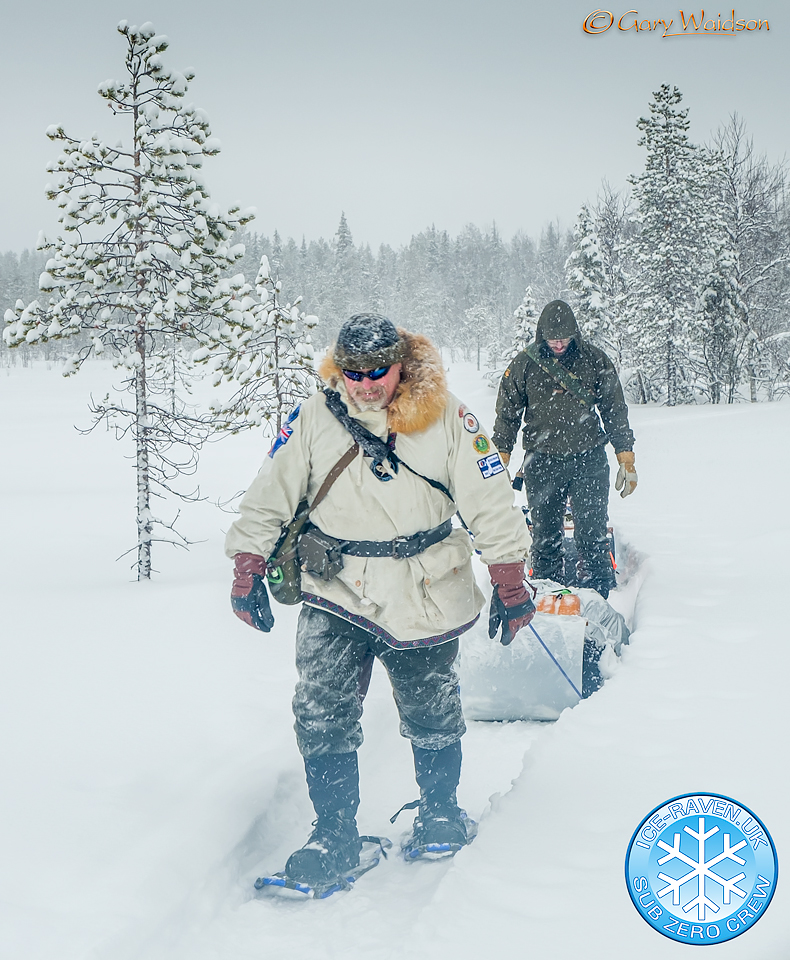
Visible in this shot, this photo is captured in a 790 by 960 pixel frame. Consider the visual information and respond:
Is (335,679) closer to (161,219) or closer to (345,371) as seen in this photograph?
(345,371)

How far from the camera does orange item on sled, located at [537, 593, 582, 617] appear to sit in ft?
14.6

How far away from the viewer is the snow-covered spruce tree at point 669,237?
28.7 meters

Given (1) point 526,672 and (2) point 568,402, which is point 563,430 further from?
(1) point 526,672

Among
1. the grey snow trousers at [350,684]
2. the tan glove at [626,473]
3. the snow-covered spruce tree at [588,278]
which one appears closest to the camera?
the grey snow trousers at [350,684]

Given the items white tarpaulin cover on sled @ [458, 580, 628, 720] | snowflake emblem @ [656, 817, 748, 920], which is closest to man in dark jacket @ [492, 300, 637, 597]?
white tarpaulin cover on sled @ [458, 580, 628, 720]

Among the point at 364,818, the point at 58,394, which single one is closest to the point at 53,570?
the point at 364,818

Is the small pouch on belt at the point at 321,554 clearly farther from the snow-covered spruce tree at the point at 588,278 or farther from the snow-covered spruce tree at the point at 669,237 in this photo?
the snow-covered spruce tree at the point at 588,278

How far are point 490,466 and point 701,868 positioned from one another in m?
1.56

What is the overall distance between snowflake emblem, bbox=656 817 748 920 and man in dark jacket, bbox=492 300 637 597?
3194 millimetres

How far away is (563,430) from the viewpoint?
5551 mm

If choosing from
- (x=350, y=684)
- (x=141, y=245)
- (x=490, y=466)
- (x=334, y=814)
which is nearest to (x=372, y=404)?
(x=490, y=466)

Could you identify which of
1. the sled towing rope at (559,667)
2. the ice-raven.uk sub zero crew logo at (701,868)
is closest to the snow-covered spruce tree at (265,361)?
the sled towing rope at (559,667)

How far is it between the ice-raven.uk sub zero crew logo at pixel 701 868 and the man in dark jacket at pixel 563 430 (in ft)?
10.1

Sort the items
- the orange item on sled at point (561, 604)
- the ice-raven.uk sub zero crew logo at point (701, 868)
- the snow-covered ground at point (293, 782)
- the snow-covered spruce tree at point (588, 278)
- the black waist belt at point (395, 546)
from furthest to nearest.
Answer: the snow-covered spruce tree at point (588, 278)
the orange item on sled at point (561, 604)
the black waist belt at point (395, 546)
the snow-covered ground at point (293, 782)
the ice-raven.uk sub zero crew logo at point (701, 868)
